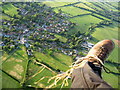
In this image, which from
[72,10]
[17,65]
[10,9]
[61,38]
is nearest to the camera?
[17,65]

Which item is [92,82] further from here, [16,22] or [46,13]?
[46,13]

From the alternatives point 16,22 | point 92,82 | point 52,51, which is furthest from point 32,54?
point 92,82

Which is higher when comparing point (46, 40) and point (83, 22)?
point (83, 22)

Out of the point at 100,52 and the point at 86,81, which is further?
the point at 100,52

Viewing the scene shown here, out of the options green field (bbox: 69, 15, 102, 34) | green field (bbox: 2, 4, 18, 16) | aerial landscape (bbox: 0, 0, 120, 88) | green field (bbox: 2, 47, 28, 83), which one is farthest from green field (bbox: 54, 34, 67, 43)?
green field (bbox: 2, 4, 18, 16)

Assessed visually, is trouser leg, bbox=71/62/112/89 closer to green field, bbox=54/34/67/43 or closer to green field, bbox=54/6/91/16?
green field, bbox=54/34/67/43

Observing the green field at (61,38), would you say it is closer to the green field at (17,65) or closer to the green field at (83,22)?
the green field at (83,22)

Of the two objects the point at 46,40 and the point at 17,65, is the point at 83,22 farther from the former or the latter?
the point at 17,65

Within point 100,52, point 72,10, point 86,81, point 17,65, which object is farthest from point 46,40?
point 72,10
